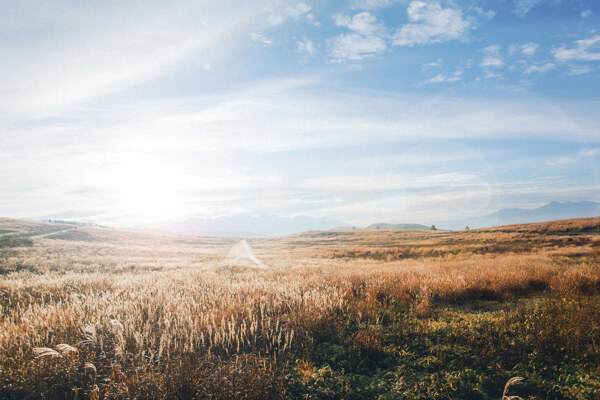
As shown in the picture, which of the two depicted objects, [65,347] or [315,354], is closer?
[65,347]

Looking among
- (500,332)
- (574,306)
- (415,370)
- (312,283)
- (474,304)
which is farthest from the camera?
(312,283)

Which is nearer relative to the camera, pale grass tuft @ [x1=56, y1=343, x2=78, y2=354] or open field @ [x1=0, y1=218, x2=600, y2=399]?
open field @ [x1=0, y1=218, x2=600, y2=399]

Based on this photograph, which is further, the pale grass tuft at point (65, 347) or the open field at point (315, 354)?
the pale grass tuft at point (65, 347)

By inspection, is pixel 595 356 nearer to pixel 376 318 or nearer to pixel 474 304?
pixel 376 318

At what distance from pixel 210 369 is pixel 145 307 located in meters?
3.64

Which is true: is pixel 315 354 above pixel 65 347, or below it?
below

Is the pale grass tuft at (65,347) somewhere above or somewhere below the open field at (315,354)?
above

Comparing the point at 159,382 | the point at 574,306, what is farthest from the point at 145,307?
the point at 574,306

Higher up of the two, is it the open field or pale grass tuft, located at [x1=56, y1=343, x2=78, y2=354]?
pale grass tuft, located at [x1=56, y1=343, x2=78, y2=354]

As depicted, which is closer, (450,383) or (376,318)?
(450,383)

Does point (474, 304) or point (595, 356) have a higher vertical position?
point (595, 356)

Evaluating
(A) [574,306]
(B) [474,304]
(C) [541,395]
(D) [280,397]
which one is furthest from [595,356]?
(D) [280,397]

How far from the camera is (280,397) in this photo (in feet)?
11.0

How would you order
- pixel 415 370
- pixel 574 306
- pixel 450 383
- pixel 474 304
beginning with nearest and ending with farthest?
pixel 450 383 → pixel 415 370 → pixel 574 306 → pixel 474 304
